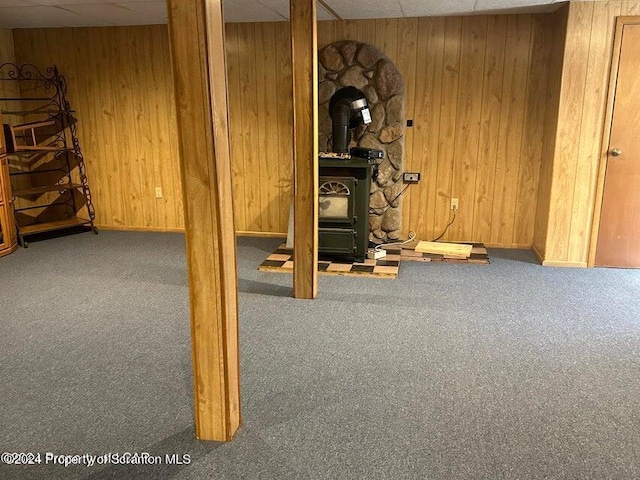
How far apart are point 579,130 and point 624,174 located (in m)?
0.50

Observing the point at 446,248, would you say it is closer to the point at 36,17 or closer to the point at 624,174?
the point at 624,174

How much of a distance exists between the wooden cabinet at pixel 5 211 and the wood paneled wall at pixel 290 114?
100cm

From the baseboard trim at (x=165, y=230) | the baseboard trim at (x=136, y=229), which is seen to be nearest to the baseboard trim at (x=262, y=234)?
the baseboard trim at (x=165, y=230)

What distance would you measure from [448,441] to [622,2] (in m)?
3.57

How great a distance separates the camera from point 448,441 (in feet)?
6.71

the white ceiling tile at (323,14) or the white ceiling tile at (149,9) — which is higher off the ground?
the white ceiling tile at (149,9)

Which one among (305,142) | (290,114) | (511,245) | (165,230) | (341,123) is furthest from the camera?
(165,230)

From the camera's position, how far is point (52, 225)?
5367mm

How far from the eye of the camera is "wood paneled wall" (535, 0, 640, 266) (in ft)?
13.1

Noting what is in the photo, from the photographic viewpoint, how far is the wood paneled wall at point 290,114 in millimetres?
4695

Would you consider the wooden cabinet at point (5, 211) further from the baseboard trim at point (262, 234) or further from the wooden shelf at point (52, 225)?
the baseboard trim at point (262, 234)

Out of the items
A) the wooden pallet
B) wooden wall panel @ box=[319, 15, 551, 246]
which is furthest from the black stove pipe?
the wooden pallet

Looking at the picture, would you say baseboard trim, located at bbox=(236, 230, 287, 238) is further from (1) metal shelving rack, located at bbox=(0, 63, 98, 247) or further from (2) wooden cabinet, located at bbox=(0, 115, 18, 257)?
(2) wooden cabinet, located at bbox=(0, 115, 18, 257)

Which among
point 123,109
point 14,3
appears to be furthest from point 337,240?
point 14,3
